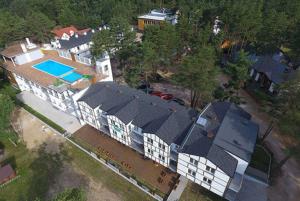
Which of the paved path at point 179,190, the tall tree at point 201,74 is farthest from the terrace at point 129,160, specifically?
the tall tree at point 201,74

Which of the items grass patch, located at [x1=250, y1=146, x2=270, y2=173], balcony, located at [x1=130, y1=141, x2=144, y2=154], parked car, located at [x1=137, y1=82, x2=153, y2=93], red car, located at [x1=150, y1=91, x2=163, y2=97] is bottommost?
grass patch, located at [x1=250, y1=146, x2=270, y2=173]

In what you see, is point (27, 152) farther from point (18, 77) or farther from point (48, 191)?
point (18, 77)

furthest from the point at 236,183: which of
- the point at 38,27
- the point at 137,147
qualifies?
the point at 38,27

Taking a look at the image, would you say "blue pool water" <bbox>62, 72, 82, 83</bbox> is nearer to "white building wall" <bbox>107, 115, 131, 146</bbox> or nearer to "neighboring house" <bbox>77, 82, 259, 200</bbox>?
"neighboring house" <bbox>77, 82, 259, 200</bbox>

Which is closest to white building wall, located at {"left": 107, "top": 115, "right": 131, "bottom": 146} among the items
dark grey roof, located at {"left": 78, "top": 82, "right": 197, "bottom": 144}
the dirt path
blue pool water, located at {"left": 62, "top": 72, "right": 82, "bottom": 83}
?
dark grey roof, located at {"left": 78, "top": 82, "right": 197, "bottom": 144}

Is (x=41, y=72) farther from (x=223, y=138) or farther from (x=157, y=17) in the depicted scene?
(x=157, y=17)

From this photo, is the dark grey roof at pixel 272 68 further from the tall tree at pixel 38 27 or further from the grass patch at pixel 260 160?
the tall tree at pixel 38 27
